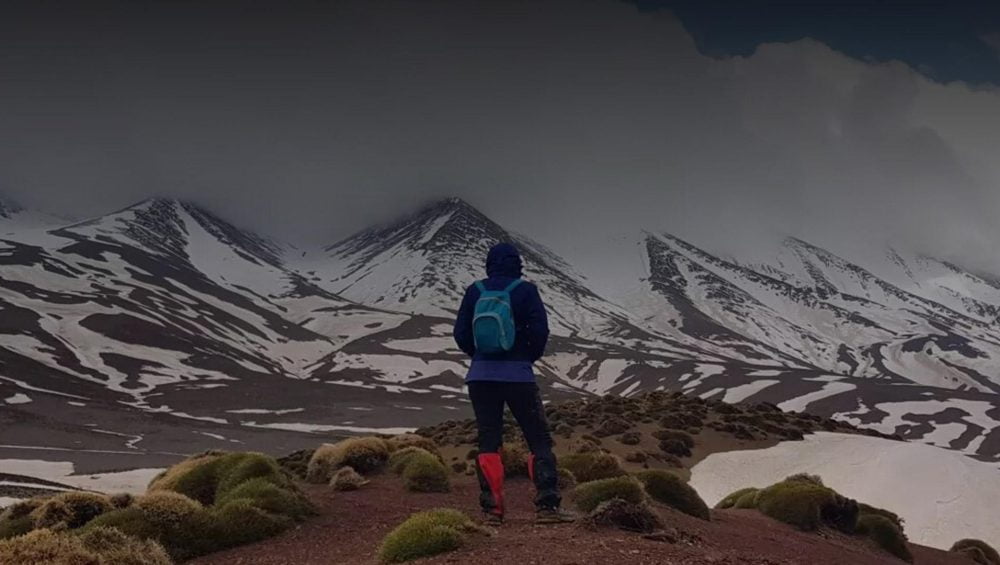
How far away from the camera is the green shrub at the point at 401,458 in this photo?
16.0 m

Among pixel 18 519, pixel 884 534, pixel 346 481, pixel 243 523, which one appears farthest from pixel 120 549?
pixel 884 534

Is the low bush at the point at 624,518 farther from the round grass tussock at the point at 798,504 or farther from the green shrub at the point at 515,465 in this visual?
the round grass tussock at the point at 798,504

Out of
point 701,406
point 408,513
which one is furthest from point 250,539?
point 701,406

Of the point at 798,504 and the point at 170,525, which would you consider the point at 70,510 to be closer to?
the point at 170,525

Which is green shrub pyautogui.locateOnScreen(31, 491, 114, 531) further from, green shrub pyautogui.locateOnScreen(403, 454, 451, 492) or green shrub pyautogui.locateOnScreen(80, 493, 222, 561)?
green shrub pyautogui.locateOnScreen(403, 454, 451, 492)

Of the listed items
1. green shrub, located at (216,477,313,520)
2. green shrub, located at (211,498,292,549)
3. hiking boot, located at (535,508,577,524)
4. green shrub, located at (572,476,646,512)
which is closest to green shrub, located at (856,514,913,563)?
green shrub, located at (572,476,646,512)

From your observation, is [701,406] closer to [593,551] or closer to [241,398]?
[593,551]

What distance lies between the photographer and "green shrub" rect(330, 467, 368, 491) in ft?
46.8

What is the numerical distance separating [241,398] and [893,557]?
353ft

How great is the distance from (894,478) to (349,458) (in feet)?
84.0

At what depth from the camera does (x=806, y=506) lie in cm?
1518

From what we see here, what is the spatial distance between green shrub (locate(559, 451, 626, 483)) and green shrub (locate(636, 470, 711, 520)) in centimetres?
141

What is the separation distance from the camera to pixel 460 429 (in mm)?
36938

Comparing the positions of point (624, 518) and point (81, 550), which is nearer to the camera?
point (81, 550)
